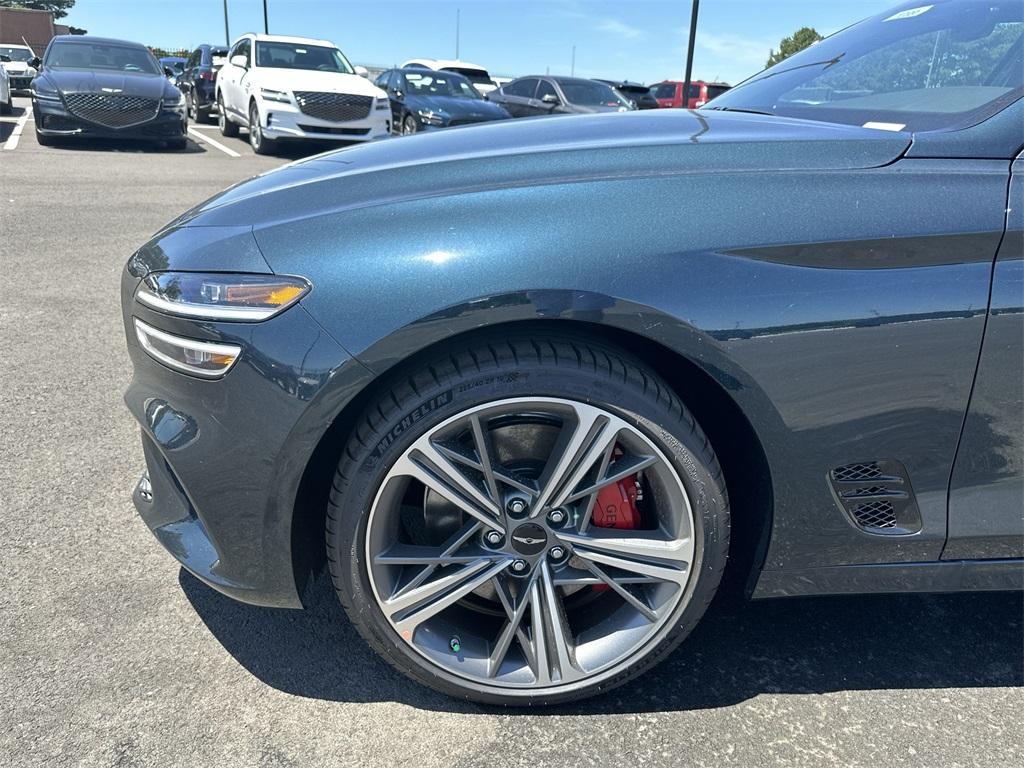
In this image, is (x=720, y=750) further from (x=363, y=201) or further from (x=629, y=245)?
(x=363, y=201)

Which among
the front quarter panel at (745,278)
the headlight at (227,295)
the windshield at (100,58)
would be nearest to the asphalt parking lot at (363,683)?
the front quarter panel at (745,278)

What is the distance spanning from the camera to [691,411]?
1.78 meters

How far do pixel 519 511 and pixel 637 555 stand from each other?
11.1 inches

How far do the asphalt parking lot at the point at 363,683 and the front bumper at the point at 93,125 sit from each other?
30.5ft

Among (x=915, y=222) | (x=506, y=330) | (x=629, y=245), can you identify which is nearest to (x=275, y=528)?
(x=506, y=330)

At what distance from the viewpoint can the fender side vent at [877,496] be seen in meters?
1.69

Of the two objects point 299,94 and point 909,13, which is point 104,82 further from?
point 909,13

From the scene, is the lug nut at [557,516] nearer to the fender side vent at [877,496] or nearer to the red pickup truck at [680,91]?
the fender side vent at [877,496]

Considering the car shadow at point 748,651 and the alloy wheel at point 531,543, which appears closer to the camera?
the alloy wheel at point 531,543

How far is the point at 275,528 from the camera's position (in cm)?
170

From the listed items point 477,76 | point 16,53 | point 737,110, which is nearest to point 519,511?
point 737,110

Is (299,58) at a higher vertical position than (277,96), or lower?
higher

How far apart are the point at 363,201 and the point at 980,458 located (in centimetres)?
141

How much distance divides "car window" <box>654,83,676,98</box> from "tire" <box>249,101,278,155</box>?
44.9 feet
